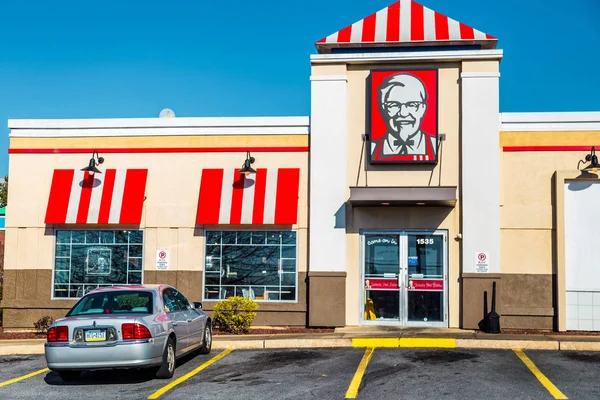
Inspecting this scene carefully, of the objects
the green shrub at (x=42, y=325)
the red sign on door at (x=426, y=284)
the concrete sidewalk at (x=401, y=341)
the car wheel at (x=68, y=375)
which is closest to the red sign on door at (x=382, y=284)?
the red sign on door at (x=426, y=284)

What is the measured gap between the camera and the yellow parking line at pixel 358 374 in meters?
10.2

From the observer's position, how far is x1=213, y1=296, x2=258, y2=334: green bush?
54.6 feet

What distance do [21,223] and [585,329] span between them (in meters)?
13.5

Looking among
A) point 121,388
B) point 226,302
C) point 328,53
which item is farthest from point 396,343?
point 328,53

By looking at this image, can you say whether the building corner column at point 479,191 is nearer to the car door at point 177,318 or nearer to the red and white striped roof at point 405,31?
the red and white striped roof at point 405,31

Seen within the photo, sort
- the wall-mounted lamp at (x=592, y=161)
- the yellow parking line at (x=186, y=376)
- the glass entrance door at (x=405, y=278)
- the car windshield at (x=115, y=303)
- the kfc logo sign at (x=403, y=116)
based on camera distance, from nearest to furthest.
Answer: the yellow parking line at (x=186, y=376) → the car windshield at (x=115, y=303) → the wall-mounted lamp at (x=592, y=161) → the glass entrance door at (x=405, y=278) → the kfc logo sign at (x=403, y=116)

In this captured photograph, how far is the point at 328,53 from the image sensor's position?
17969 millimetres

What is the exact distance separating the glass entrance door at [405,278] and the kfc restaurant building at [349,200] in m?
0.03

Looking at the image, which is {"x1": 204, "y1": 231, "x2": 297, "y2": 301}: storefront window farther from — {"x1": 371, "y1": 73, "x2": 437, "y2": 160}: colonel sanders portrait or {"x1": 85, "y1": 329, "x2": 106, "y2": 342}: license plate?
{"x1": 85, "y1": 329, "x2": 106, "y2": 342}: license plate

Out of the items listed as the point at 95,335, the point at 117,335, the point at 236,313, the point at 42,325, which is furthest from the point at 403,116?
the point at 42,325

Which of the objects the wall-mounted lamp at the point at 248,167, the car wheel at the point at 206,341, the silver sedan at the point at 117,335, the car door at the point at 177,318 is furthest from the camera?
the wall-mounted lamp at the point at 248,167

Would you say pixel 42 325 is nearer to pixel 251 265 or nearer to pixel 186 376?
pixel 251 265

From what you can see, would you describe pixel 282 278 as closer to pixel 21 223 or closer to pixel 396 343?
pixel 396 343

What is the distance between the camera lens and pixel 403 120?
1728 cm
